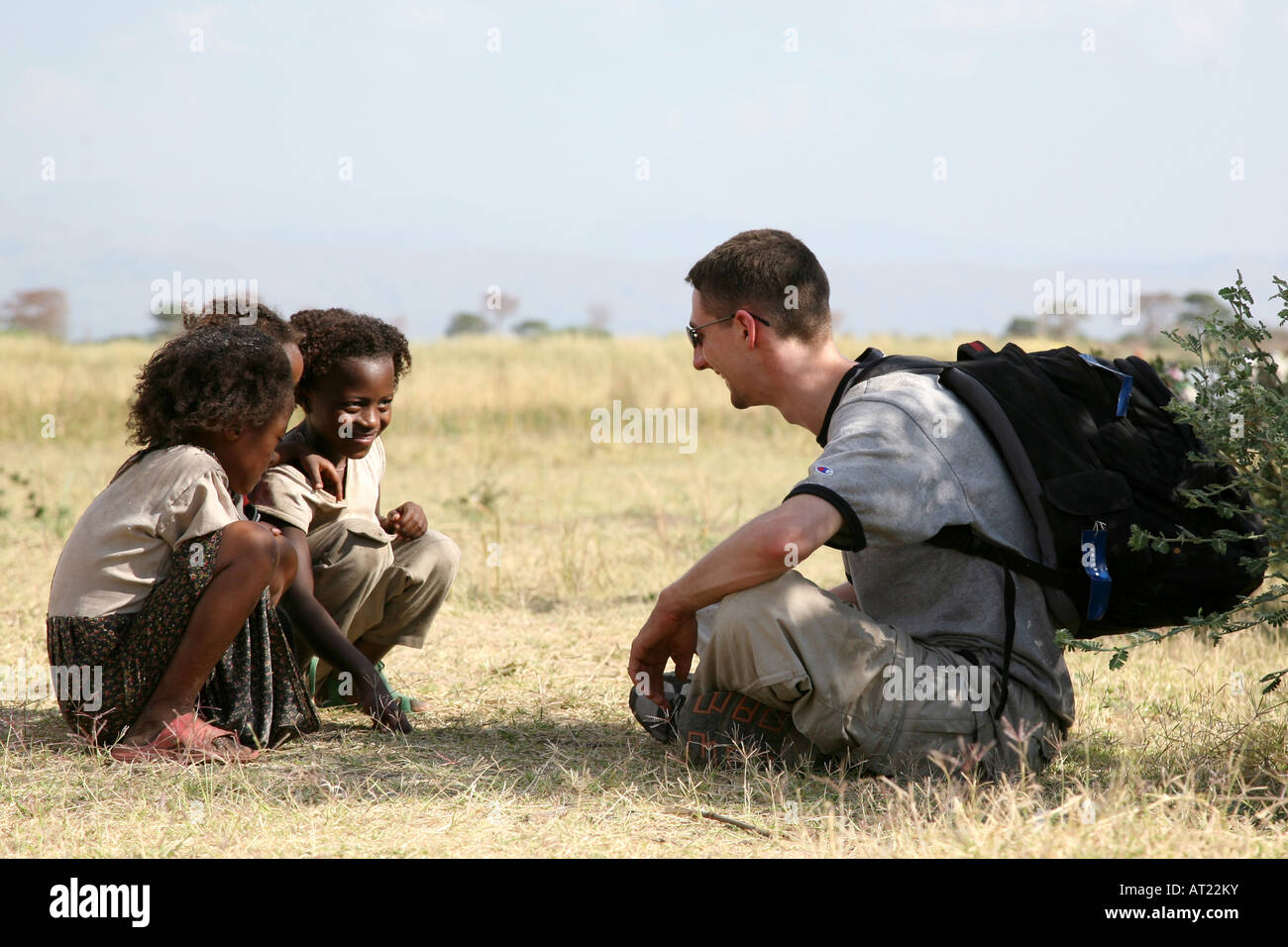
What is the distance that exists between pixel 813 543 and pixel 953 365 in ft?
2.59

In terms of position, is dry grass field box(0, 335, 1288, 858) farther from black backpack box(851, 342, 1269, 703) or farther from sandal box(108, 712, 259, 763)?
black backpack box(851, 342, 1269, 703)

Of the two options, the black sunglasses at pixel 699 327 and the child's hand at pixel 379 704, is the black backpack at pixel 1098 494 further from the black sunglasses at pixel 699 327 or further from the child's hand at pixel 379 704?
the child's hand at pixel 379 704

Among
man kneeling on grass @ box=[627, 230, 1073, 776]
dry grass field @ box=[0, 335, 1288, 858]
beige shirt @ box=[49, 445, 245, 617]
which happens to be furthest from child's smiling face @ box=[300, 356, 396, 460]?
man kneeling on grass @ box=[627, 230, 1073, 776]

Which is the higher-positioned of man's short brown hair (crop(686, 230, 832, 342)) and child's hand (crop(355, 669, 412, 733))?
man's short brown hair (crop(686, 230, 832, 342))

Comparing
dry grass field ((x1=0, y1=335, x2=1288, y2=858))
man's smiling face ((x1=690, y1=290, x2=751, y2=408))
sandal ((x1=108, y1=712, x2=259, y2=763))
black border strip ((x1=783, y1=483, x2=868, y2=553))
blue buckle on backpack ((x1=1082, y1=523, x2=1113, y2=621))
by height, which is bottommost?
dry grass field ((x1=0, y1=335, x2=1288, y2=858))

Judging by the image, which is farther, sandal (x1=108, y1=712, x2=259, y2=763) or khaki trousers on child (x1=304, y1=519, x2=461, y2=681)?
khaki trousers on child (x1=304, y1=519, x2=461, y2=681)

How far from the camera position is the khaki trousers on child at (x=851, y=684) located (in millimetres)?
3248

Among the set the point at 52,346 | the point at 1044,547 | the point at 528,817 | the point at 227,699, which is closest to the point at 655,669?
the point at 528,817

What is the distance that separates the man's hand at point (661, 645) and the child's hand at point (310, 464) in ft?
4.45

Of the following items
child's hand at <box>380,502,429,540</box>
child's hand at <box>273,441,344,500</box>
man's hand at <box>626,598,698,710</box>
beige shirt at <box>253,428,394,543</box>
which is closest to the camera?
man's hand at <box>626,598,698,710</box>

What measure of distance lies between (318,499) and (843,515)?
1934mm

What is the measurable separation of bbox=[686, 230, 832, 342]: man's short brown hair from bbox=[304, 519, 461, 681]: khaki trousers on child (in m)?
1.39

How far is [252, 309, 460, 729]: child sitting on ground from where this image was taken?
4.18 metres
